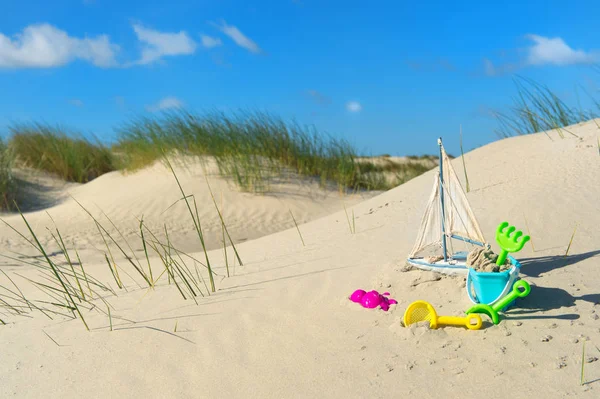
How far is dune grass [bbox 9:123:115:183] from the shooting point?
43.9ft

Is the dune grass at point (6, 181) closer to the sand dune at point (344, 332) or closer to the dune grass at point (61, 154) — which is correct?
the dune grass at point (61, 154)

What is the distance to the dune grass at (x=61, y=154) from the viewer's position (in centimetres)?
1338

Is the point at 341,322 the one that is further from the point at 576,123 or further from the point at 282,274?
the point at 576,123

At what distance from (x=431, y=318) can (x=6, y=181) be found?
10394 mm

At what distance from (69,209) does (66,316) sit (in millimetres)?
6798

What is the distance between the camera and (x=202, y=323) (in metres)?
3.16

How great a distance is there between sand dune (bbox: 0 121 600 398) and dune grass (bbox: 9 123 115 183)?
9.93 metres

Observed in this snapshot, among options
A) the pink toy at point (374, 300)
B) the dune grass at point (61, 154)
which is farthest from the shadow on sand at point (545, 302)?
the dune grass at point (61, 154)

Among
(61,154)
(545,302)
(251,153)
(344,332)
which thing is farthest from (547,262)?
(61,154)

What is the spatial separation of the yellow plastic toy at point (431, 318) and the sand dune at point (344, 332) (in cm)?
5

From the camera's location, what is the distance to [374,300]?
3012mm

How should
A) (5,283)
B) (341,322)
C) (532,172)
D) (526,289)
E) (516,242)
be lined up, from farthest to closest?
(5,283) < (532,172) < (341,322) < (516,242) < (526,289)

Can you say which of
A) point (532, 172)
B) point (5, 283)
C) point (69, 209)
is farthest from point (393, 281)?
point (69, 209)

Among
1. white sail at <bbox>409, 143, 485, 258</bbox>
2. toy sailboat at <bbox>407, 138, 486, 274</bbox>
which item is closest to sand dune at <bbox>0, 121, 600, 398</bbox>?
toy sailboat at <bbox>407, 138, 486, 274</bbox>
